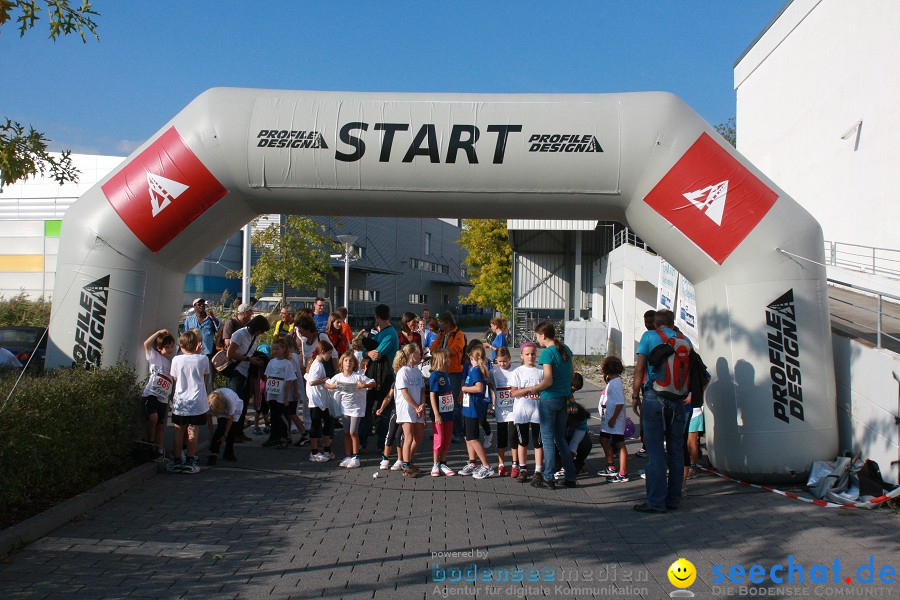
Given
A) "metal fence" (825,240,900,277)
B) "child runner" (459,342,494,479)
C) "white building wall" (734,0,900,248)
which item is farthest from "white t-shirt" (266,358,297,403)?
"white building wall" (734,0,900,248)

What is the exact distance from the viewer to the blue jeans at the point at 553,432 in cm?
711

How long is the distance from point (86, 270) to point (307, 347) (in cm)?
309

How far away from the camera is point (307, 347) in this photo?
9.91m

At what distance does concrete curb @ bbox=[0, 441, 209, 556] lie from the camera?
497cm

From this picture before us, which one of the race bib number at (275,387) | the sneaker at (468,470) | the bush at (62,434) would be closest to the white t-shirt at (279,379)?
the race bib number at (275,387)

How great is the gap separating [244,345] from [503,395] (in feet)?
11.8

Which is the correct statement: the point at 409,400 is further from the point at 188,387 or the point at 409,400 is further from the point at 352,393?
the point at 188,387

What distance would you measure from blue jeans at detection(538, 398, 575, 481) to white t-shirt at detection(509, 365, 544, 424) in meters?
0.28

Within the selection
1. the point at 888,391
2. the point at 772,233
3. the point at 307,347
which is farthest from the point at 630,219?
the point at 307,347

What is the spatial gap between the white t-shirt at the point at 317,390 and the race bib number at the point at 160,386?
60.2 inches

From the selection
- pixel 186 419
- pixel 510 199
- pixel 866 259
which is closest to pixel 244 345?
pixel 186 419

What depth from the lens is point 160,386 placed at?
7590 millimetres

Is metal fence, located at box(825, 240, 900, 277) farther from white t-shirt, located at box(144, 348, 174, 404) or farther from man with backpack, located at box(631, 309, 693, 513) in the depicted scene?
white t-shirt, located at box(144, 348, 174, 404)

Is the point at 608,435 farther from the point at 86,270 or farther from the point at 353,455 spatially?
the point at 86,270
